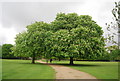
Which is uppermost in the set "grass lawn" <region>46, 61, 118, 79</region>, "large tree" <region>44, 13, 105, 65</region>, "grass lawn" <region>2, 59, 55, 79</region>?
"large tree" <region>44, 13, 105, 65</region>

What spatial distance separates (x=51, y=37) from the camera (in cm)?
3631

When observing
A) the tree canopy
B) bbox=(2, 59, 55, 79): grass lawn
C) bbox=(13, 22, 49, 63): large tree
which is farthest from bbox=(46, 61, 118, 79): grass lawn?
bbox=(13, 22, 49, 63): large tree

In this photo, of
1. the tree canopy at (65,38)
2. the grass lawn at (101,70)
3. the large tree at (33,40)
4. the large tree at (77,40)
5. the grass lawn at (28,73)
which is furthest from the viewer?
the large tree at (33,40)

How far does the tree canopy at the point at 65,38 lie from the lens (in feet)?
111

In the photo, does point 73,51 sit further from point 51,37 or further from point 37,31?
point 37,31

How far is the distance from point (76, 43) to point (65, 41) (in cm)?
250

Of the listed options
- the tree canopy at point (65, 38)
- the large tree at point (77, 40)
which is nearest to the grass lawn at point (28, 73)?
the large tree at point (77, 40)

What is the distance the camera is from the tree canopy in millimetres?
33875

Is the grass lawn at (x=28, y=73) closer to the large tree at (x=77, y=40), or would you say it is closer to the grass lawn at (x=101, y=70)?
the grass lawn at (x=101, y=70)

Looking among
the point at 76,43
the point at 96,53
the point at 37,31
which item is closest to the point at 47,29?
the point at 37,31

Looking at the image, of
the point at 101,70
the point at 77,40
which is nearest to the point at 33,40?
the point at 77,40

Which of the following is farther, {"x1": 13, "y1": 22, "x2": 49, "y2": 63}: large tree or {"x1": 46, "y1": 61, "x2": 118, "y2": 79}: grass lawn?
{"x1": 13, "y1": 22, "x2": 49, "y2": 63}: large tree

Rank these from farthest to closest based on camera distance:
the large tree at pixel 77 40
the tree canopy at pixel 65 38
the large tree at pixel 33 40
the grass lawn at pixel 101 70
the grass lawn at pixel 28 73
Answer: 1. the large tree at pixel 33 40
2. the tree canopy at pixel 65 38
3. the large tree at pixel 77 40
4. the grass lawn at pixel 101 70
5. the grass lawn at pixel 28 73

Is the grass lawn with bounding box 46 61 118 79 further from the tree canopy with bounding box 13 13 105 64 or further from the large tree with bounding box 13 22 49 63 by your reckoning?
the large tree with bounding box 13 22 49 63
